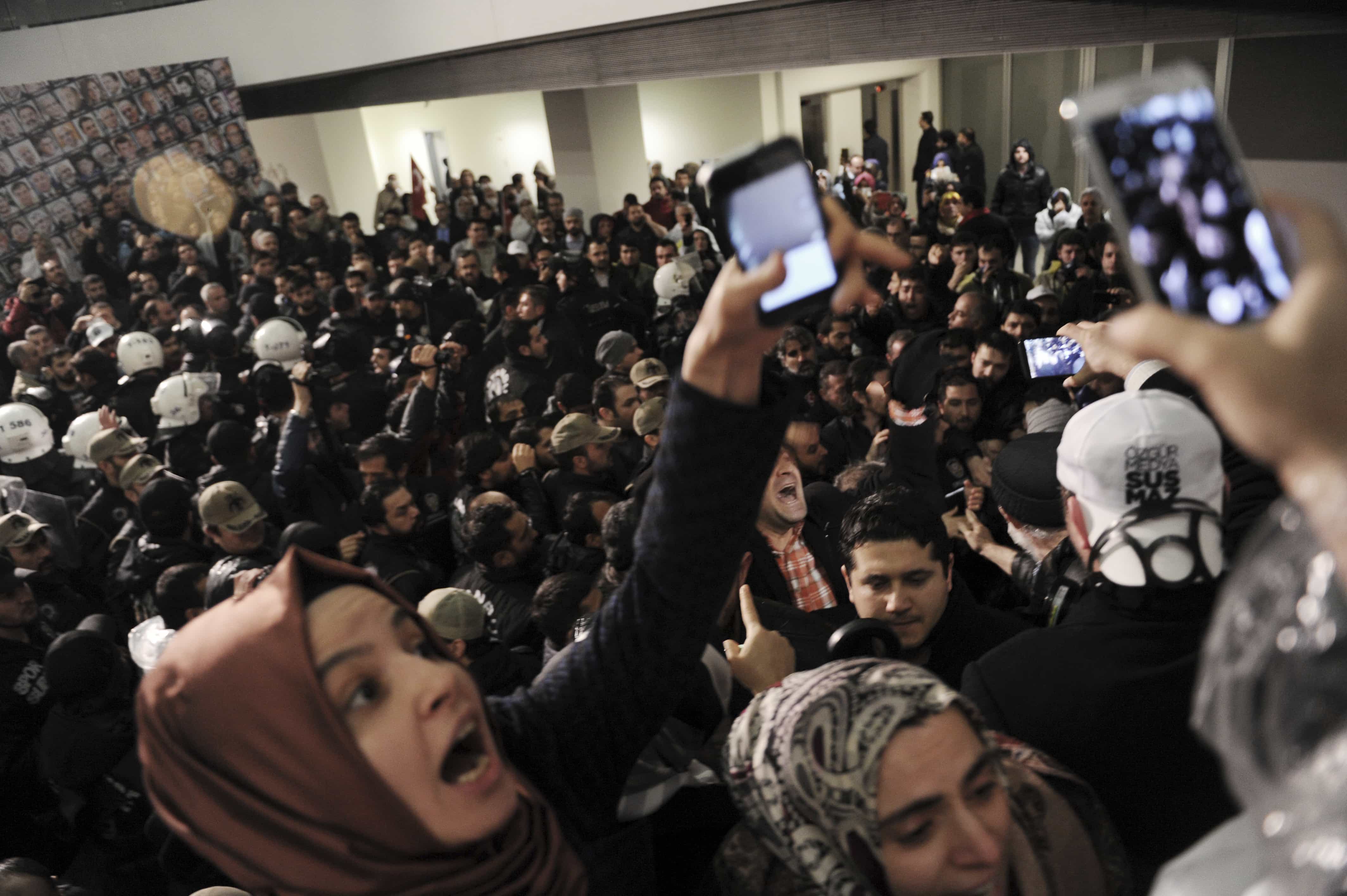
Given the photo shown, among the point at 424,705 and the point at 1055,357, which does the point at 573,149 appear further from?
the point at 424,705

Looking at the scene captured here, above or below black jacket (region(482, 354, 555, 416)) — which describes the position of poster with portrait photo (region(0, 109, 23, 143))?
above

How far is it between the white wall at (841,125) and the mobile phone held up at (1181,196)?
52.9 feet

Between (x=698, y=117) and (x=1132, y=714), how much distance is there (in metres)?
15.1

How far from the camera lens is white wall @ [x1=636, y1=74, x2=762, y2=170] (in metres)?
14.9

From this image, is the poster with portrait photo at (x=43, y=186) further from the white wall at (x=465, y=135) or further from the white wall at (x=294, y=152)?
the white wall at (x=465, y=135)

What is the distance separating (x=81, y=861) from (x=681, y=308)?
14.8 ft

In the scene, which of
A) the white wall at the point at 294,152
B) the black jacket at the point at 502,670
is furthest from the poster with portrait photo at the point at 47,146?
the black jacket at the point at 502,670

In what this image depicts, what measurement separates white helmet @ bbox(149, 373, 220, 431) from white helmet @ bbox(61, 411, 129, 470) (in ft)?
1.44

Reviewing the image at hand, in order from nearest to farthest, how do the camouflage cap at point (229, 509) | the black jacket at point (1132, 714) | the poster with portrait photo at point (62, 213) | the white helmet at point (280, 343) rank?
1. the black jacket at point (1132, 714)
2. the camouflage cap at point (229, 509)
3. the white helmet at point (280, 343)
4. the poster with portrait photo at point (62, 213)

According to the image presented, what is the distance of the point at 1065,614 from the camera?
2.08 meters

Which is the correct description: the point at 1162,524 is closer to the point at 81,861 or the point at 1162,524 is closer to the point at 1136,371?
the point at 1136,371

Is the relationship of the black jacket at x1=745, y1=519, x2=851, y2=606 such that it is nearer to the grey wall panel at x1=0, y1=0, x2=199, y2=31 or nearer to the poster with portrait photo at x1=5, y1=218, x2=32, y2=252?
the poster with portrait photo at x1=5, y1=218, x2=32, y2=252

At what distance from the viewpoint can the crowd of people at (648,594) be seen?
3.57 ft

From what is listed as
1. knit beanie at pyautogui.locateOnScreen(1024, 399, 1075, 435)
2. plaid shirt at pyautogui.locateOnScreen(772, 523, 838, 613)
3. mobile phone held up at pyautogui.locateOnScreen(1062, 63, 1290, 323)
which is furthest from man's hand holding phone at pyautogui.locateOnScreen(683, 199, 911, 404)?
knit beanie at pyautogui.locateOnScreen(1024, 399, 1075, 435)
